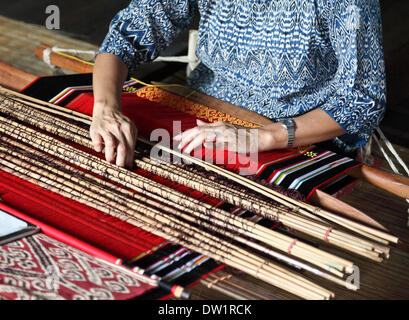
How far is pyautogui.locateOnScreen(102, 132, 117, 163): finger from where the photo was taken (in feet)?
4.08

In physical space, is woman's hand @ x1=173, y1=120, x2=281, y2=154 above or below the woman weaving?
below

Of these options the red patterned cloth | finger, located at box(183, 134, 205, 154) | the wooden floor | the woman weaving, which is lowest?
the wooden floor

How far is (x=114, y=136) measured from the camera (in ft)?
4.17

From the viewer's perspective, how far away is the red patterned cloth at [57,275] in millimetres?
829

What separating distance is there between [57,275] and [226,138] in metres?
0.61

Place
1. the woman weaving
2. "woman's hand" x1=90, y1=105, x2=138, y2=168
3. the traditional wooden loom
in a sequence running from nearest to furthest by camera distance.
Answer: the traditional wooden loom < "woman's hand" x1=90, y1=105, x2=138, y2=168 < the woman weaving

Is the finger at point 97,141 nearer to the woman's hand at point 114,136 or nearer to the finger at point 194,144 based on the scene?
the woman's hand at point 114,136

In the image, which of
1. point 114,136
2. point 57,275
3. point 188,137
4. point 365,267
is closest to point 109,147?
point 114,136

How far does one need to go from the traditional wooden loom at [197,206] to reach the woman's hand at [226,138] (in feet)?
0.19

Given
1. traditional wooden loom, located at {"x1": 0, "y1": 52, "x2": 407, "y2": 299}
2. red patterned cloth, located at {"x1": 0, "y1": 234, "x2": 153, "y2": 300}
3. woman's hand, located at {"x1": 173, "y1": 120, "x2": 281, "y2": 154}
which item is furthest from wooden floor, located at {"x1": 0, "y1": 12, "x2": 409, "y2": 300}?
woman's hand, located at {"x1": 173, "y1": 120, "x2": 281, "y2": 154}

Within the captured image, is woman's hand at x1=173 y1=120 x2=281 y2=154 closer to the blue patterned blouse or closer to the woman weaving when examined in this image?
the woman weaving

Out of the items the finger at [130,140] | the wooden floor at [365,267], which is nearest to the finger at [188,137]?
the finger at [130,140]

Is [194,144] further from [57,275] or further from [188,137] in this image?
[57,275]

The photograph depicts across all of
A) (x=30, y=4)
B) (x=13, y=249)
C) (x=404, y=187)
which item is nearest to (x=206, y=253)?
(x=13, y=249)
